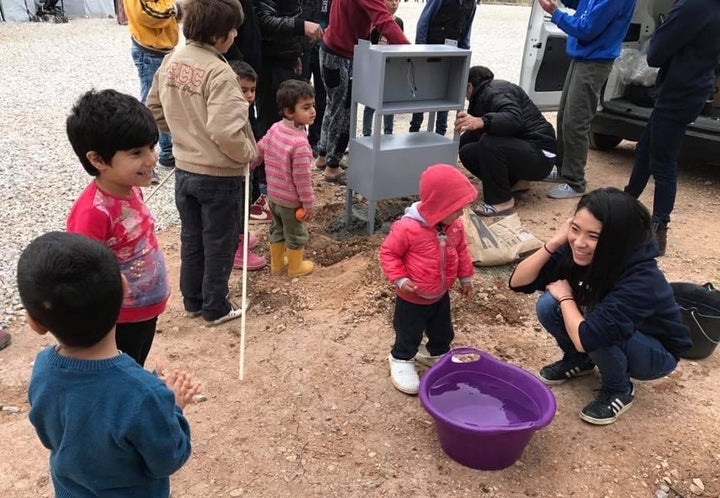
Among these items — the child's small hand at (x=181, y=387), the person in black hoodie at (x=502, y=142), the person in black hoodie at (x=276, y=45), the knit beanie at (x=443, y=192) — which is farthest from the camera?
the person in black hoodie at (x=502, y=142)

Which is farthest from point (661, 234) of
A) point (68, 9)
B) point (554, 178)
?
point (68, 9)

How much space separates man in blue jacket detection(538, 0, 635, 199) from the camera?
4.59 m

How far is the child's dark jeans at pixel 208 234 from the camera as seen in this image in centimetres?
307

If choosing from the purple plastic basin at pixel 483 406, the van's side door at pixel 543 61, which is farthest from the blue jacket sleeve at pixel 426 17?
the purple plastic basin at pixel 483 406

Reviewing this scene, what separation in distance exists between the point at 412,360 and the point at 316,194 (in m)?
2.52

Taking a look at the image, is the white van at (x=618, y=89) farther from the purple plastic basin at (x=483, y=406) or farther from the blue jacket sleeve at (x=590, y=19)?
the purple plastic basin at (x=483, y=406)

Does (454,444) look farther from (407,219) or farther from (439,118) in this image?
(439,118)

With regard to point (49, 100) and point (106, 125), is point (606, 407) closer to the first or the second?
point (106, 125)

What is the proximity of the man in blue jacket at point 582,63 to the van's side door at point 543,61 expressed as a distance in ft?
1.27

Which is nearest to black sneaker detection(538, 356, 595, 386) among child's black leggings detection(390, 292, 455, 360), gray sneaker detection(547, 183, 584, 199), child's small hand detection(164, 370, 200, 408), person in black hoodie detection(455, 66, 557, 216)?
child's black leggings detection(390, 292, 455, 360)

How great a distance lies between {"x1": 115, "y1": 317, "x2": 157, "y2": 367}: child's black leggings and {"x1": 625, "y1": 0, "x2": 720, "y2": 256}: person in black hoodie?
11.4 feet

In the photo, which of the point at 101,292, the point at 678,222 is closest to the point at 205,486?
the point at 101,292

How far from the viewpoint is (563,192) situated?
522cm

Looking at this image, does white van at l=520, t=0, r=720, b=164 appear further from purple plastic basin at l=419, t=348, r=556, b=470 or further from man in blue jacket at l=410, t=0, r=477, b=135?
purple plastic basin at l=419, t=348, r=556, b=470
